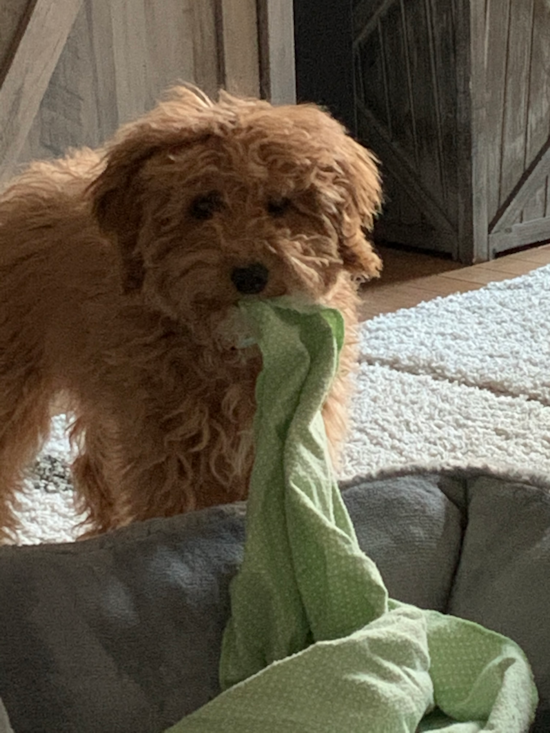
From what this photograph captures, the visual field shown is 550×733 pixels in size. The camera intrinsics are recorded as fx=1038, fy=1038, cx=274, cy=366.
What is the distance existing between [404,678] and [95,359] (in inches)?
27.5

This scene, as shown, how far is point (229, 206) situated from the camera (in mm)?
1389

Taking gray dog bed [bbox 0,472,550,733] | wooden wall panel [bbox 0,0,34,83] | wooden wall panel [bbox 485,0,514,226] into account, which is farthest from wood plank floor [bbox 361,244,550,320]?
gray dog bed [bbox 0,472,550,733]

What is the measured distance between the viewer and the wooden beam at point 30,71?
8.85 ft

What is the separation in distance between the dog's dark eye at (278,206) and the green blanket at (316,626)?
134 millimetres

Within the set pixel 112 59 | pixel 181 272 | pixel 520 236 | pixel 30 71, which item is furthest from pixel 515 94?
pixel 181 272

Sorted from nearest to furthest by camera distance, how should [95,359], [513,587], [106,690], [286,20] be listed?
[106,690], [513,587], [95,359], [286,20]

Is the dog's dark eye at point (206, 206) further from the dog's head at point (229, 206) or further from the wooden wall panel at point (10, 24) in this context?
the wooden wall panel at point (10, 24)

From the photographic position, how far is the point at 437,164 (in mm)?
4117

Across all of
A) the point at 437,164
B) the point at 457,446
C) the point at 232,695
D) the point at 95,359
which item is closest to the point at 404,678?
the point at 232,695

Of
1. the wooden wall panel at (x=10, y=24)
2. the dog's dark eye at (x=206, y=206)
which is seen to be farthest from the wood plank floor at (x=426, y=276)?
the dog's dark eye at (x=206, y=206)

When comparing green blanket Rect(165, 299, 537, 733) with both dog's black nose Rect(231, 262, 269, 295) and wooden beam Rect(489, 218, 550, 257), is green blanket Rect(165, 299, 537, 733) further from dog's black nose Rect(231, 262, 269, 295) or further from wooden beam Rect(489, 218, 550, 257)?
wooden beam Rect(489, 218, 550, 257)

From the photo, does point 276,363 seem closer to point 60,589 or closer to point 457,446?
point 60,589

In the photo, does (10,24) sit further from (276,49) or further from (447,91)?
(447,91)

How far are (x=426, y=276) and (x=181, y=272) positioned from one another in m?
2.66
